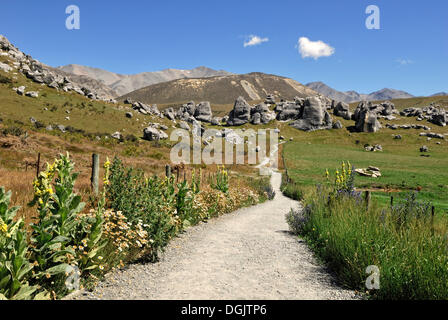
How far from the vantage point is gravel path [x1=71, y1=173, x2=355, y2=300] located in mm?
4812

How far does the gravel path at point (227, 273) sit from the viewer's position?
4812mm

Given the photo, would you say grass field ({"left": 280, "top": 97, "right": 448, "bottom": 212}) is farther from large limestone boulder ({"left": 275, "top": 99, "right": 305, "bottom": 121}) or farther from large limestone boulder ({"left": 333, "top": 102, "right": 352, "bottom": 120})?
large limestone boulder ({"left": 275, "top": 99, "right": 305, "bottom": 121})

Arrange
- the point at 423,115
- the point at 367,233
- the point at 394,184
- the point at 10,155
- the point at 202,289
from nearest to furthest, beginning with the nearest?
the point at 202,289
the point at 367,233
the point at 10,155
the point at 394,184
the point at 423,115

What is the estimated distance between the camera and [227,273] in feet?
19.0

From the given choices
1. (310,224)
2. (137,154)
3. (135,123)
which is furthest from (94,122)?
(310,224)

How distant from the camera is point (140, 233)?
6.04m

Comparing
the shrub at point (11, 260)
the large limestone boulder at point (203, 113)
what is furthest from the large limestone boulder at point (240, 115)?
the shrub at point (11, 260)

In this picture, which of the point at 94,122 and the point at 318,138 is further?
the point at 318,138

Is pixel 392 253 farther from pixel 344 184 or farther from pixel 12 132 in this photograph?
pixel 12 132

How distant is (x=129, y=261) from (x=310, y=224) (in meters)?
5.63

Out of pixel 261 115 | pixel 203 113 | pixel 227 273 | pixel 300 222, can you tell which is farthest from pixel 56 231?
pixel 203 113

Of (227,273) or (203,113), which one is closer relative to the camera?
(227,273)

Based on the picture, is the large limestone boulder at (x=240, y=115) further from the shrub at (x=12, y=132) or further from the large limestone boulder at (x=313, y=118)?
the shrub at (x=12, y=132)
